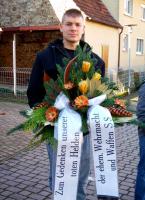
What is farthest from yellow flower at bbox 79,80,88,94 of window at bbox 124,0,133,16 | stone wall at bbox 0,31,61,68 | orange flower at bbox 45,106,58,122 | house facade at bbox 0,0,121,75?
window at bbox 124,0,133,16

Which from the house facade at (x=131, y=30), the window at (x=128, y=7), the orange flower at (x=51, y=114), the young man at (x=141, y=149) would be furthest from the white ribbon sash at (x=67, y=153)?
the window at (x=128, y=7)

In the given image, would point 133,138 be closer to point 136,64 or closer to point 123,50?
point 123,50

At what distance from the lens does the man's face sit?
3.35 meters

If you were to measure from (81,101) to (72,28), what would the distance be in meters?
0.74

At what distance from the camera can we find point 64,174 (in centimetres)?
303

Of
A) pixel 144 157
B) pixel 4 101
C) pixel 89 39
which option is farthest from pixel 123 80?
pixel 144 157

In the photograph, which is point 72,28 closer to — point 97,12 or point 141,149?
point 141,149

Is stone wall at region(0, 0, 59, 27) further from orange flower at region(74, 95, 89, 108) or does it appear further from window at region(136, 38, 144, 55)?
orange flower at region(74, 95, 89, 108)

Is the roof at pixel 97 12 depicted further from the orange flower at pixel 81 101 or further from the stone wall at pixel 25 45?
the orange flower at pixel 81 101

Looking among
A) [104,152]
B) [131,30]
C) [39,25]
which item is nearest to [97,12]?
[131,30]

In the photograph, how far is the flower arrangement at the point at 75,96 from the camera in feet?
9.87

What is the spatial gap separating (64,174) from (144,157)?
1.26 m

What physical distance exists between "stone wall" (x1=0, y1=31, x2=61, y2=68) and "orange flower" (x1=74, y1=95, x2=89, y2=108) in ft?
50.4

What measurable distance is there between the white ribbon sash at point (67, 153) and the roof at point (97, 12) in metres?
15.6
